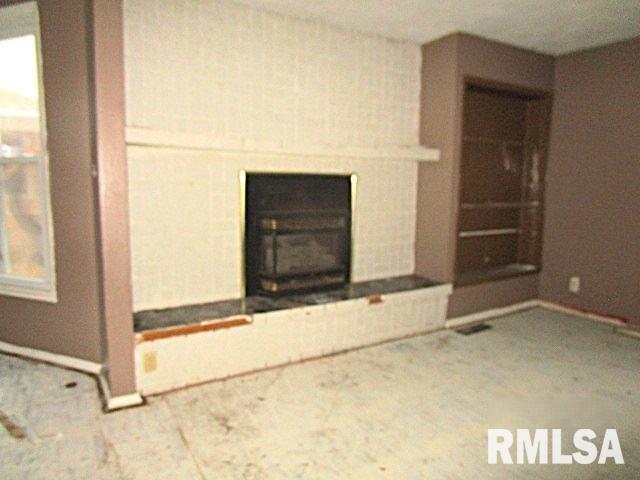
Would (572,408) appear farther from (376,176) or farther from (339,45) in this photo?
(339,45)

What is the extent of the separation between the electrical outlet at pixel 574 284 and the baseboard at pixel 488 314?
0.35 m

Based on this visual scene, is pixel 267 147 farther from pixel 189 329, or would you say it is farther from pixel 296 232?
pixel 189 329

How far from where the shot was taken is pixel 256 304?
9.33 ft

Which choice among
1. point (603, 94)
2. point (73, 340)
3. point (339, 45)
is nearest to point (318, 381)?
point (73, 340)

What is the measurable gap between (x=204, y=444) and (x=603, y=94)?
13.1ft

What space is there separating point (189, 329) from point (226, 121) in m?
1.37

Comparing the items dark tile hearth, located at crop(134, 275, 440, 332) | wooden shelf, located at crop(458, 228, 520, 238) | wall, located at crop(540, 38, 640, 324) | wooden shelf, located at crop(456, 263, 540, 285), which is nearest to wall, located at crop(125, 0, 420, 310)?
dark tile hearth, located at crop(134, 275, 440, 332)

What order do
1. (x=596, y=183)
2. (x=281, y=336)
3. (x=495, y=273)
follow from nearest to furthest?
(x=281, y=336), (x=596, y=183), (x=495, y=273)

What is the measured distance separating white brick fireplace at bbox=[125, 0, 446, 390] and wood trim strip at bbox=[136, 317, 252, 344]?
40cm

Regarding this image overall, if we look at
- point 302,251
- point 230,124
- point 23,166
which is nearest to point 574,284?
point 302,251

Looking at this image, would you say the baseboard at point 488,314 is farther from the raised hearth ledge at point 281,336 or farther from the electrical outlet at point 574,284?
the electrical outlet at point 574,284

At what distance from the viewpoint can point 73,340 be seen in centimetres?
274

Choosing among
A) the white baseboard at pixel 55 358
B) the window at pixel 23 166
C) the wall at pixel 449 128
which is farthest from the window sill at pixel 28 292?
the wall at pixel 449 128

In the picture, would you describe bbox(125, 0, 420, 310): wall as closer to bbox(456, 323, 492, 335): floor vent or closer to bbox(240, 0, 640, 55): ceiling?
bbox(240, 0, 640, 55): ceiling
